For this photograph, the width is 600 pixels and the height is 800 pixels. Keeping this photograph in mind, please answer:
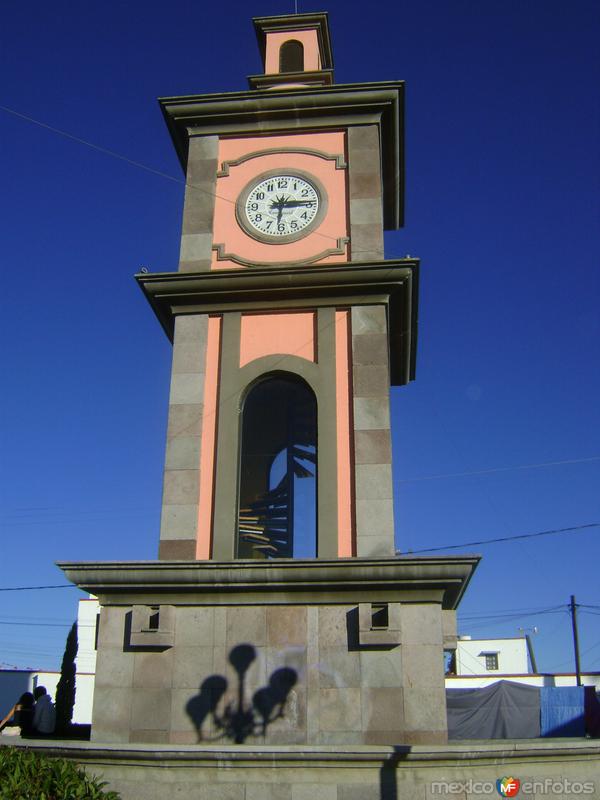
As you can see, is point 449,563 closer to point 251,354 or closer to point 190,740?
point 190,740

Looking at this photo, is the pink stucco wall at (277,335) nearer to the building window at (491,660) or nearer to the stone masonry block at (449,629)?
the stone masonry block at (449,629)

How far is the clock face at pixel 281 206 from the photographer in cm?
1617

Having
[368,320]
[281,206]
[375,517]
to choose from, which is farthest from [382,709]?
[281,206]

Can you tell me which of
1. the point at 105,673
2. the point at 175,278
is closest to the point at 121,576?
the point at 105,673

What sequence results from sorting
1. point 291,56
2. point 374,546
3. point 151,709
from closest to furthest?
point 151,709
point 374,546
point 291,56

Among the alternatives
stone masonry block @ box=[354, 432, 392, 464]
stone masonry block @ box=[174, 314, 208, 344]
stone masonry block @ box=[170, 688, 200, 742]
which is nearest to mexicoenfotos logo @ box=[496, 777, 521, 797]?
stone masonry block @ box=[170, 688, 200, 742]

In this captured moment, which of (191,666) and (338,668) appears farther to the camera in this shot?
(191,666)

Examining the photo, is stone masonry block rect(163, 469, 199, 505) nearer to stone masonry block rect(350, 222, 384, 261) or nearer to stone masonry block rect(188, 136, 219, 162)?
stone masonry block rect(350, 222, 384, 261)

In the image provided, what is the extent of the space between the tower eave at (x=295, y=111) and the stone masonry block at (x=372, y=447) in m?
6.59

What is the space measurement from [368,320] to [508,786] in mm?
Answer: 7442

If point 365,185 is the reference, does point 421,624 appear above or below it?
below

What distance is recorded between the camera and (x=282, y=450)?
55.7 ft

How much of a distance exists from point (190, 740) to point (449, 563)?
421 centimetres

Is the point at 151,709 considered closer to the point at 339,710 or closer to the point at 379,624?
the point at 339,710
